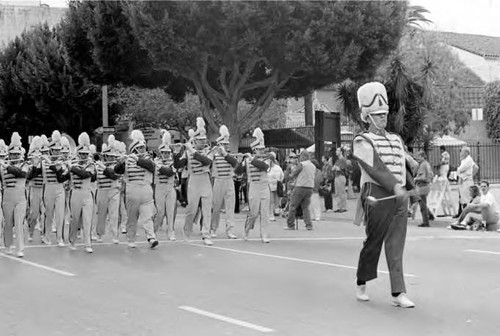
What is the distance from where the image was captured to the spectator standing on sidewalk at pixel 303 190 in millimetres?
18875

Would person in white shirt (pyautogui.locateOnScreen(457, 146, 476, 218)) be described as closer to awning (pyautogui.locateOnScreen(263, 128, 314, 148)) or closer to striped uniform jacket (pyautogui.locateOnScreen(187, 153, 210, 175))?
striped uniform jacket (pyautogui.locateOnScreen(187, 153, 210, 175))

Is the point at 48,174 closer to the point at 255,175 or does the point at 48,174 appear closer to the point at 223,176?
the point at 223,176

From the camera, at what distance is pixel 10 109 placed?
43.5m

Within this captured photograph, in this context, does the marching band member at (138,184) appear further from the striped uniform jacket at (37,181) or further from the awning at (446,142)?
the awning at (446,142)

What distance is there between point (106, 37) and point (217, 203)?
12.7 m

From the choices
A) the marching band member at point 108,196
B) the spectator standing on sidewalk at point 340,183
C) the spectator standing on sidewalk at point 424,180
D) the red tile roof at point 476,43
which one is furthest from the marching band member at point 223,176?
the red tile roof at point 476,43

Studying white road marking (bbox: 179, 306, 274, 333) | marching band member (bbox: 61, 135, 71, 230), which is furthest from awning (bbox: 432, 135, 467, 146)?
white road marking (bbox: 179, 306, 274, 333)

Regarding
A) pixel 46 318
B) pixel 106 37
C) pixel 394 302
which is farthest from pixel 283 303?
pixel 106 37

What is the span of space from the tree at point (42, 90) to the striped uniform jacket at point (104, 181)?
24.0 meters

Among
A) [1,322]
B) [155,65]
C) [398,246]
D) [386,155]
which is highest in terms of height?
[155,65]

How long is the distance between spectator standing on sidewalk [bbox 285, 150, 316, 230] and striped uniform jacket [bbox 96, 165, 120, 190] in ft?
14.5

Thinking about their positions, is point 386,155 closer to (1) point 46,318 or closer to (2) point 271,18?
(1) point 46,318

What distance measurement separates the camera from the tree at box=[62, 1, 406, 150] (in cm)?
2409

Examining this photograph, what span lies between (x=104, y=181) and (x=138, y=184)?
1.95 metres
